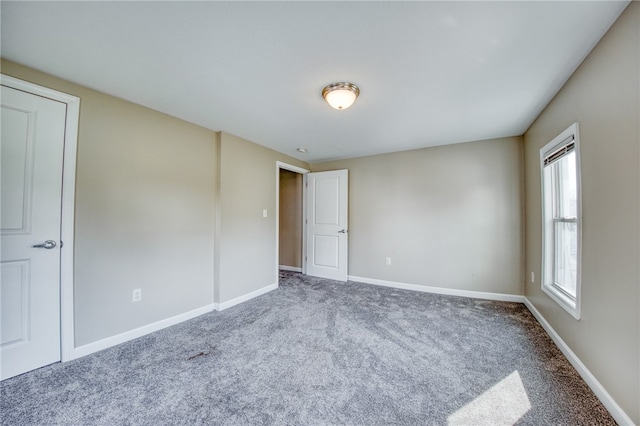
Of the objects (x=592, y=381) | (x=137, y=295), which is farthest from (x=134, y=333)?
(x=592, y=381)

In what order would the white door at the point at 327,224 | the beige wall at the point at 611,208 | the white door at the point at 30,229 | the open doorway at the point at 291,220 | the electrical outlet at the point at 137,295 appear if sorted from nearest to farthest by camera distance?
the beige wall at the point at 611,208 < the white door at the point at 30,229 < the electrical outlet at the point at 137,295 < the white door at the point at 327,224 < the open doorway at the point at 291,220

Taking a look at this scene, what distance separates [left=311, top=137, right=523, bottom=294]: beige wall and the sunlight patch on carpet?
208 cm

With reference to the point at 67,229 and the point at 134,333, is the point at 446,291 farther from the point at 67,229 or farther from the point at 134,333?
the point at 67,229

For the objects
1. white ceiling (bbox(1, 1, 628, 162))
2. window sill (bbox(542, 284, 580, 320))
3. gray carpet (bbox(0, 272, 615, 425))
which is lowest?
gray carpet (bbox(0, 272, 615, 425))

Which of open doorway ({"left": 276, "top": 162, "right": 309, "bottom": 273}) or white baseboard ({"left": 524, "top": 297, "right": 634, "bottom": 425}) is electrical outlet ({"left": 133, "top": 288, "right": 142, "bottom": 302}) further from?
white baseboard ({"left": 524, "top": 297, "right": 634, "bottom": 425})

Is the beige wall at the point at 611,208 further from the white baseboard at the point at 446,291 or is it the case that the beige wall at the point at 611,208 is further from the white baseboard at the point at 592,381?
the white baseboard at the point at 446,291

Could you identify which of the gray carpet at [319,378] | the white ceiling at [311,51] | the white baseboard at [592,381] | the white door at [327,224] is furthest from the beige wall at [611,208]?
the white door at [327,224]

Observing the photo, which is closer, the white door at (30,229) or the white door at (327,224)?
the white door at (30,229)

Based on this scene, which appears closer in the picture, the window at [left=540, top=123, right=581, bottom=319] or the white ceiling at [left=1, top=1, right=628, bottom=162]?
the white ceiling at [left=1, top=1, right=628, bottom=162]

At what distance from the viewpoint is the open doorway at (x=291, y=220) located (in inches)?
205

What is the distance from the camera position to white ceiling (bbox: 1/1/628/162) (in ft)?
4.44

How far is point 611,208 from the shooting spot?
151cm

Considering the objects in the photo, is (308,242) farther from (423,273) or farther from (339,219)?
(423,273)

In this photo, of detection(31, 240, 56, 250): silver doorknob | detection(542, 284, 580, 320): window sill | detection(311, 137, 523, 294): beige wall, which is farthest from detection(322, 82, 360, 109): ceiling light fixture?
detection(31, 240, 56, 250): silver doorknob
